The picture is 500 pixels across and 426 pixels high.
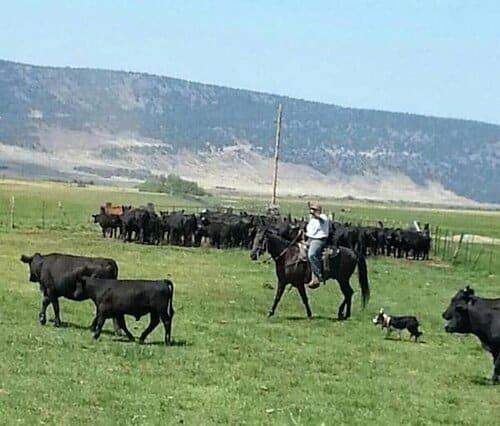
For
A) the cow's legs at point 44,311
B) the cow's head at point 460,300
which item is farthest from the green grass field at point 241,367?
the cow's head at point 460,300

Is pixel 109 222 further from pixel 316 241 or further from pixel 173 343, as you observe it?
pixel 173 343

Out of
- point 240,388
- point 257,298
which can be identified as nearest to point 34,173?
point 257,298

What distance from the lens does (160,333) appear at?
18.6 m

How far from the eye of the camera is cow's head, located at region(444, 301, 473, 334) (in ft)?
53.7

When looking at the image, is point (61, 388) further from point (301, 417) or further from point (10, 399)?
point (301, 417)

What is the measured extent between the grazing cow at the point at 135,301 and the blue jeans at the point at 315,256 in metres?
5.51

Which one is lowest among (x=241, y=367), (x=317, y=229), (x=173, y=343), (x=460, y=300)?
(x=173, y=343)

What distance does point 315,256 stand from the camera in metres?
22.6

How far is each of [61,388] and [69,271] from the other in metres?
5.82

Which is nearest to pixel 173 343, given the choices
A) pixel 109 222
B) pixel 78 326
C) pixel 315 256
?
pixel 78 326

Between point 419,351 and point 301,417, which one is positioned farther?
point 419,351

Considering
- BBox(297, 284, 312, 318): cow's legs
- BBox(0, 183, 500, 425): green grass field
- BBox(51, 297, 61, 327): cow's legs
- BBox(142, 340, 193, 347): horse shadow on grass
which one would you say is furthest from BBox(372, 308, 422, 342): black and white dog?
BBox(51, 297, 61, 327): cow's legs

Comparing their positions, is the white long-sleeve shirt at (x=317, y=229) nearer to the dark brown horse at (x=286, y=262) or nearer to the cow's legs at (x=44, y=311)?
the dark brown horse at (x=286, y=262)

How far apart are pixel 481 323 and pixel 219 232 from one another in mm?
30424
